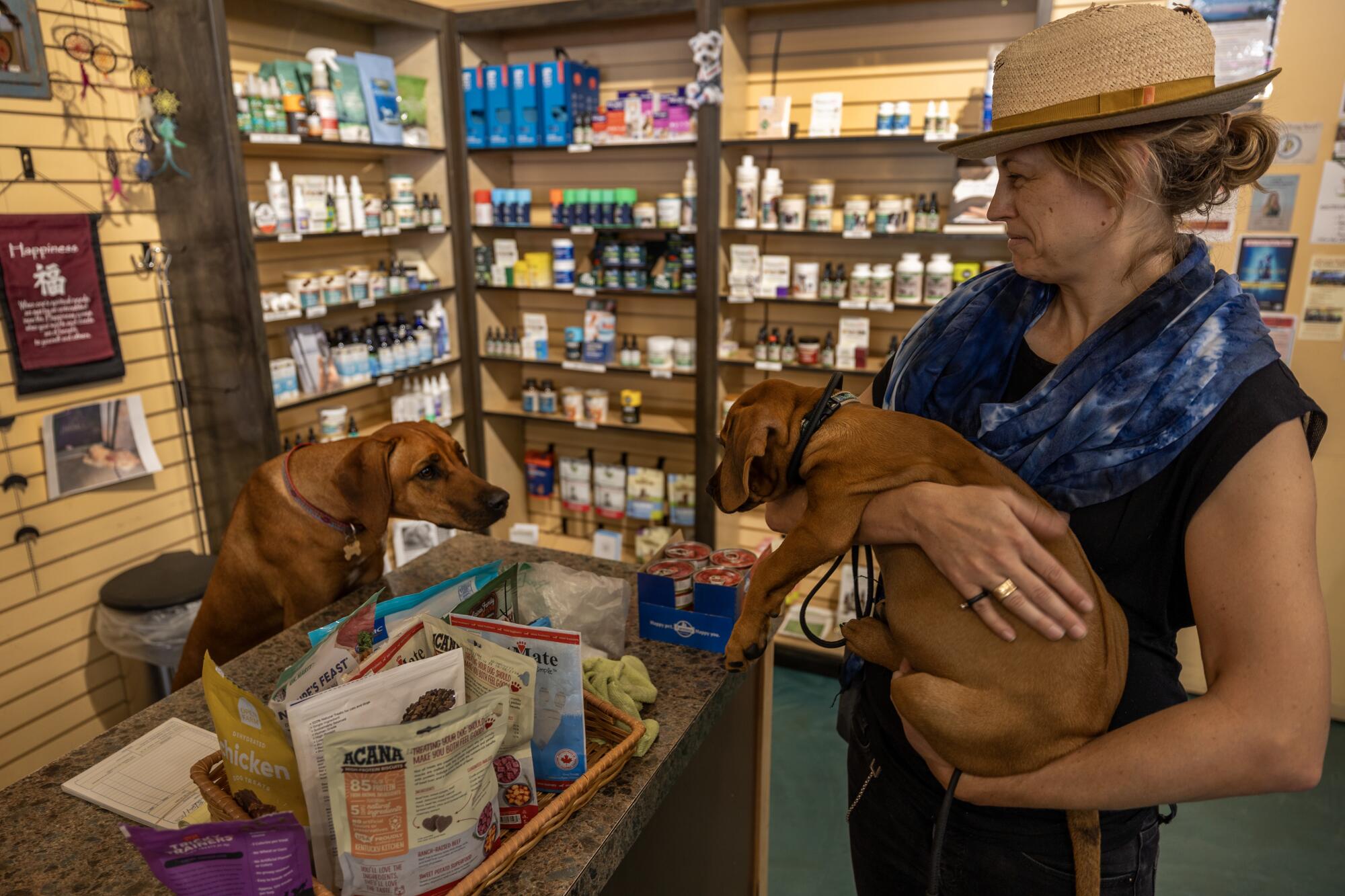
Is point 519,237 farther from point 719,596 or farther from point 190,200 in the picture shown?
point 719,596

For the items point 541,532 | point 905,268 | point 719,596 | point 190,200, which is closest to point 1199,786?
point 719,596

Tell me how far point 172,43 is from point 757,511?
319 centimetres

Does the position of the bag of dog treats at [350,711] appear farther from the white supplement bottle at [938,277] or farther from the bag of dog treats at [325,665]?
the white supplement bottle at [938,277]

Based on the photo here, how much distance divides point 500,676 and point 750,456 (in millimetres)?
542

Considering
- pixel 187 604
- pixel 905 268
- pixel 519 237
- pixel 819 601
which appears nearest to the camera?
pixel 187 604

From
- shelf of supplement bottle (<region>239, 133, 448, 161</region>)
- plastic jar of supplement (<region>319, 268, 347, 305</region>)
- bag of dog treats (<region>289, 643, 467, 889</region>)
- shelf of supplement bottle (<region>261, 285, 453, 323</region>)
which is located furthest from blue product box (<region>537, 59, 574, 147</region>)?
bag of dog treats (<region>289, 643, 467, 889</region>)

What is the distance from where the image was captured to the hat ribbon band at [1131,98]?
1001mm

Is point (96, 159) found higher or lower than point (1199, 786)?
higher

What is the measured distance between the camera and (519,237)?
4.58 metres

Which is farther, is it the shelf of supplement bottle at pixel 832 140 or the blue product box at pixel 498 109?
the blue product box at pixel 498 109

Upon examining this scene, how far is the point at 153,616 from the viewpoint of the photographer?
2.78 metres

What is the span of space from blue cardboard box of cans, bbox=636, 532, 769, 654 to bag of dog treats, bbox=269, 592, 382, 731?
647 mm

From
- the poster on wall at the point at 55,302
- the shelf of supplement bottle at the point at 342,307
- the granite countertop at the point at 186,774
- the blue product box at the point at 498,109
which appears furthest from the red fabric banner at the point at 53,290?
the blue product box at the point at 498,109

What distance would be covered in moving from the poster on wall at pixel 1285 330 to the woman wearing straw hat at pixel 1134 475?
2663mm
